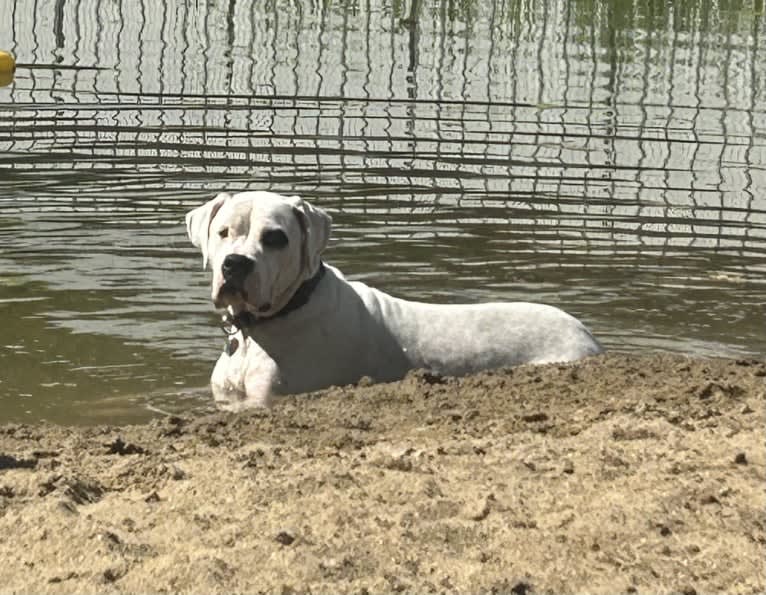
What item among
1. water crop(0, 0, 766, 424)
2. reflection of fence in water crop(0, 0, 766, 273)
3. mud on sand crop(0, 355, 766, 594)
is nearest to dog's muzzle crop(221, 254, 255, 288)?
water crop(0, 0, 766, 424)

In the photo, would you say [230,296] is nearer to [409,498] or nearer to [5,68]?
[5,68]

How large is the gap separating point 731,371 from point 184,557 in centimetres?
352

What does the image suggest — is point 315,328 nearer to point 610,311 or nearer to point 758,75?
point 610,311

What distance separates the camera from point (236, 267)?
301 inches

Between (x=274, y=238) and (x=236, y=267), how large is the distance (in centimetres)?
28

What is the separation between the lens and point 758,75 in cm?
2036

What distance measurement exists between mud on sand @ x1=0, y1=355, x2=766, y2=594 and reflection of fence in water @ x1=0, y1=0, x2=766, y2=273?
257 inches

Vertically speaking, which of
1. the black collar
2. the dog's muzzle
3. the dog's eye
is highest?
the dog's eye

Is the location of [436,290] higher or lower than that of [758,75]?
lower

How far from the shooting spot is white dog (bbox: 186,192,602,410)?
25.6 feet

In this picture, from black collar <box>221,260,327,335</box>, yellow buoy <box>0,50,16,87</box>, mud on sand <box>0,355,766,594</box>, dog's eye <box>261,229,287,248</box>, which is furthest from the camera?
black collar <box>221,260,327,335</box>

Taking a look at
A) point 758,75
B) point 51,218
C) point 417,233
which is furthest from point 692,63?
point 51,218

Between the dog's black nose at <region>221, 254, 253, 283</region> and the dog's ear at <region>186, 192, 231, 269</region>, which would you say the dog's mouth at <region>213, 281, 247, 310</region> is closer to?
the dog's black nose at <region>221, 254, 253, 283</region>

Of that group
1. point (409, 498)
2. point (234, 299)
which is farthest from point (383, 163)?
point (409, 498)
